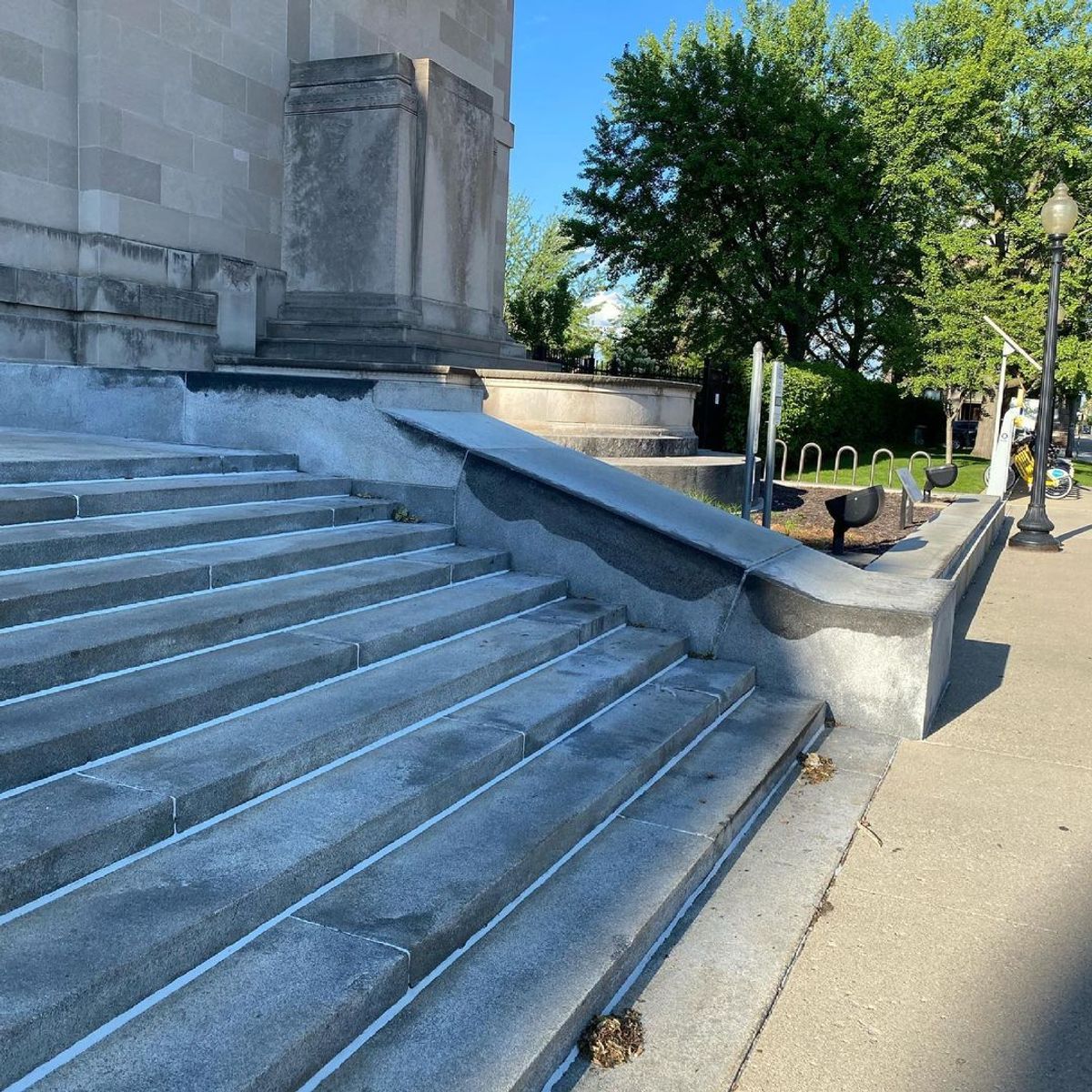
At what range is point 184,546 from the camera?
16.5ft

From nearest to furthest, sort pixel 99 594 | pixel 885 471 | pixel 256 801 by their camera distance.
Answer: pixel 256 801 → pixel 99 594 → pixel 885 471

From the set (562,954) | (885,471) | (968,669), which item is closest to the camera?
(562,954)

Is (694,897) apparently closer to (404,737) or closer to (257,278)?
(404,737)

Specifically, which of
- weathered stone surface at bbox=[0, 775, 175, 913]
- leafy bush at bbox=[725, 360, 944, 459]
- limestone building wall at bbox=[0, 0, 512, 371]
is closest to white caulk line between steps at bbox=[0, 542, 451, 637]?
weathered stone surface at bbox=[0, 775, 175, 913]

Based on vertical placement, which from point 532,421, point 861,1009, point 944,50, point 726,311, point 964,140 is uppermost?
point 944,50

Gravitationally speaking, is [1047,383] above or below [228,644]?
above

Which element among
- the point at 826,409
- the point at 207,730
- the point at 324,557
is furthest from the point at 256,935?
the point at 826,409

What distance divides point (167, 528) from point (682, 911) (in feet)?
10.1

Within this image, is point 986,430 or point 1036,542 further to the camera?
point 986,430

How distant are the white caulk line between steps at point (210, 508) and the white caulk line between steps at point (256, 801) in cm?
173

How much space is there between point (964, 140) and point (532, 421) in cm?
2330

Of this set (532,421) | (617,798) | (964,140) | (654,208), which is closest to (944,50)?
(964,140)

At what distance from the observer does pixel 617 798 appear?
12.8 feet

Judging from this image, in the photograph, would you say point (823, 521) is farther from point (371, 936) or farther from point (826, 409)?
point (826, 409)
